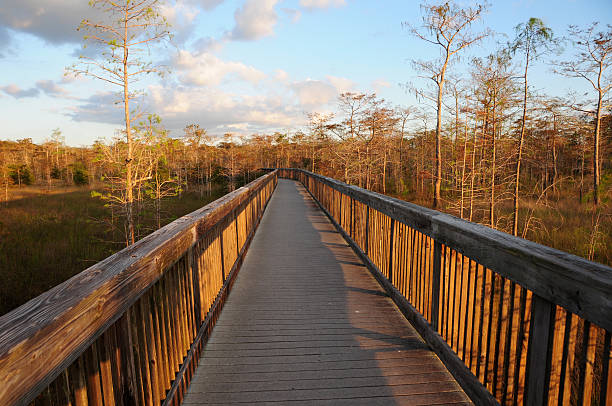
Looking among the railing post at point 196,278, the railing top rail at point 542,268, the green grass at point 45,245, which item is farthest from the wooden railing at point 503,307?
the green grass at point 45,245

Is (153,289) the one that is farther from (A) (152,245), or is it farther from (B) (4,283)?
(B) (4,283)

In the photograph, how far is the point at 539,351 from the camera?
64.3 inches

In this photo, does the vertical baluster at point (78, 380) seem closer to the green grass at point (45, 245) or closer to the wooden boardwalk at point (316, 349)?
the wooden boardwalk at point (316, 349)

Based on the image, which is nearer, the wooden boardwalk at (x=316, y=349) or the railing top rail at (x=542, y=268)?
the railing top rail at (x=542, y=268)

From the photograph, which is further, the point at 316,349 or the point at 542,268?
the point at 316,349

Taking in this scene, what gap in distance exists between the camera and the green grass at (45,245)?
10969 mm

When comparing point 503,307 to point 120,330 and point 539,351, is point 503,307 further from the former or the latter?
point 120,330

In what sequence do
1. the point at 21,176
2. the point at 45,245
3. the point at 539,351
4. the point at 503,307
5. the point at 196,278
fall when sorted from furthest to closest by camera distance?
the point at 21,176 → the point at 45,245 → the point at 196,278 → the point at 503,307 → the point at 539,351

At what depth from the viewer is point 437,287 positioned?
2.81 m

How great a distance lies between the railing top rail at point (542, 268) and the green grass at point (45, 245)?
9859 millimetres

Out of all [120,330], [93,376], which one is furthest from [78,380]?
[120,330]

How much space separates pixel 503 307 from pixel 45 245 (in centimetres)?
1829

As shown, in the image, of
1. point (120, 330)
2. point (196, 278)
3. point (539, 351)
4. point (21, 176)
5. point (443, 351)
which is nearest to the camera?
point (120, 330)

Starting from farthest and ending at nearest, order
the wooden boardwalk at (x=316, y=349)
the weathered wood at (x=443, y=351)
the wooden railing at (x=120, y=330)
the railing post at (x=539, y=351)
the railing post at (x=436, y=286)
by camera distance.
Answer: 1. the railing post at (x=436, y=286)
2. the wooden boardwalk at (x=316, y=349)
3. the weathered wood at (x=443, y=351)
4. the railing post at (x=539, y=351)
5. the wooden railing at (x=120, y=330)
